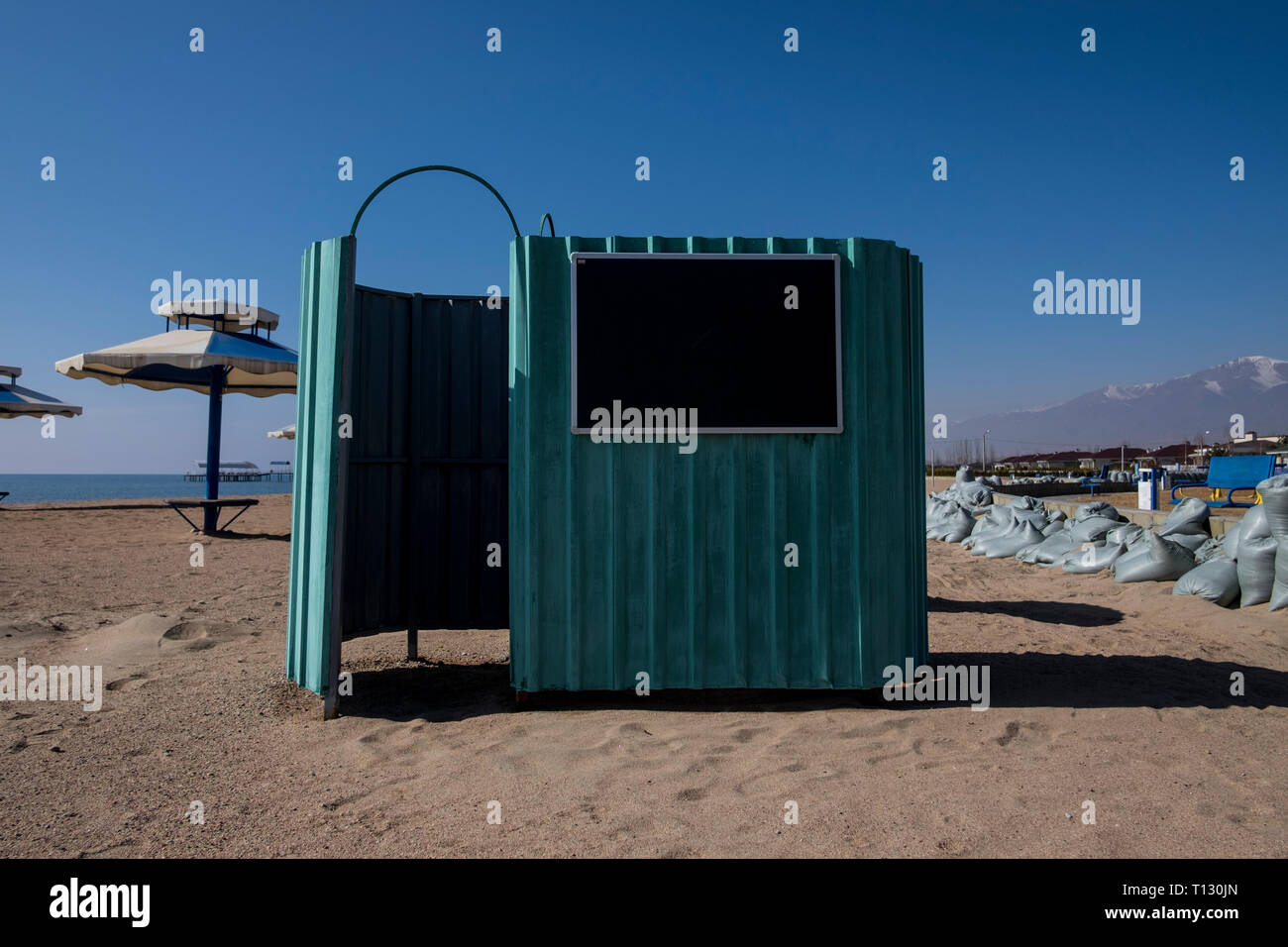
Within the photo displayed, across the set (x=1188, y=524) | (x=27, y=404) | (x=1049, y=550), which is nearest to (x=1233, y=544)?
(x=1188, y=524)

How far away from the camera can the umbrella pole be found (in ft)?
41.2

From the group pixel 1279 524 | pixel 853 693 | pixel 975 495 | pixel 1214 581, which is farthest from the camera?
pixel 975 495

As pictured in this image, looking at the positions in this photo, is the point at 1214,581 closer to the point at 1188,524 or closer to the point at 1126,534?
the point at 1188,524

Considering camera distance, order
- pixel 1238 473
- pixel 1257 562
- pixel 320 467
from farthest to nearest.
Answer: pixel 1238 473 < pixel 1257 562 < pixel 320 467

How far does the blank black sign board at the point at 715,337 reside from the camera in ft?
13.3

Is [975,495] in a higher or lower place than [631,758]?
higher

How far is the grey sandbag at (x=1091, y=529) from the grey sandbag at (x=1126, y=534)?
0.35m

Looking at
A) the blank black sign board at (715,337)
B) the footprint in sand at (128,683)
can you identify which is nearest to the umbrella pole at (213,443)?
the footprint in sand at (128,683)

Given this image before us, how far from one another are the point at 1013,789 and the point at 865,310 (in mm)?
2506

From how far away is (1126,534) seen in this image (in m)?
9.01

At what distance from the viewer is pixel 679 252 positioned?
412cm

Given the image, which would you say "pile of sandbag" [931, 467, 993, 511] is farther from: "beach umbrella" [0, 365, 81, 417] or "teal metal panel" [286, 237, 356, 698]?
"beach umbrella" [0, 365, 81, 417]

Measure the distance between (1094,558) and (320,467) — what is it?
8905mm

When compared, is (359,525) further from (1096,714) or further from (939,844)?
(1096,714)
